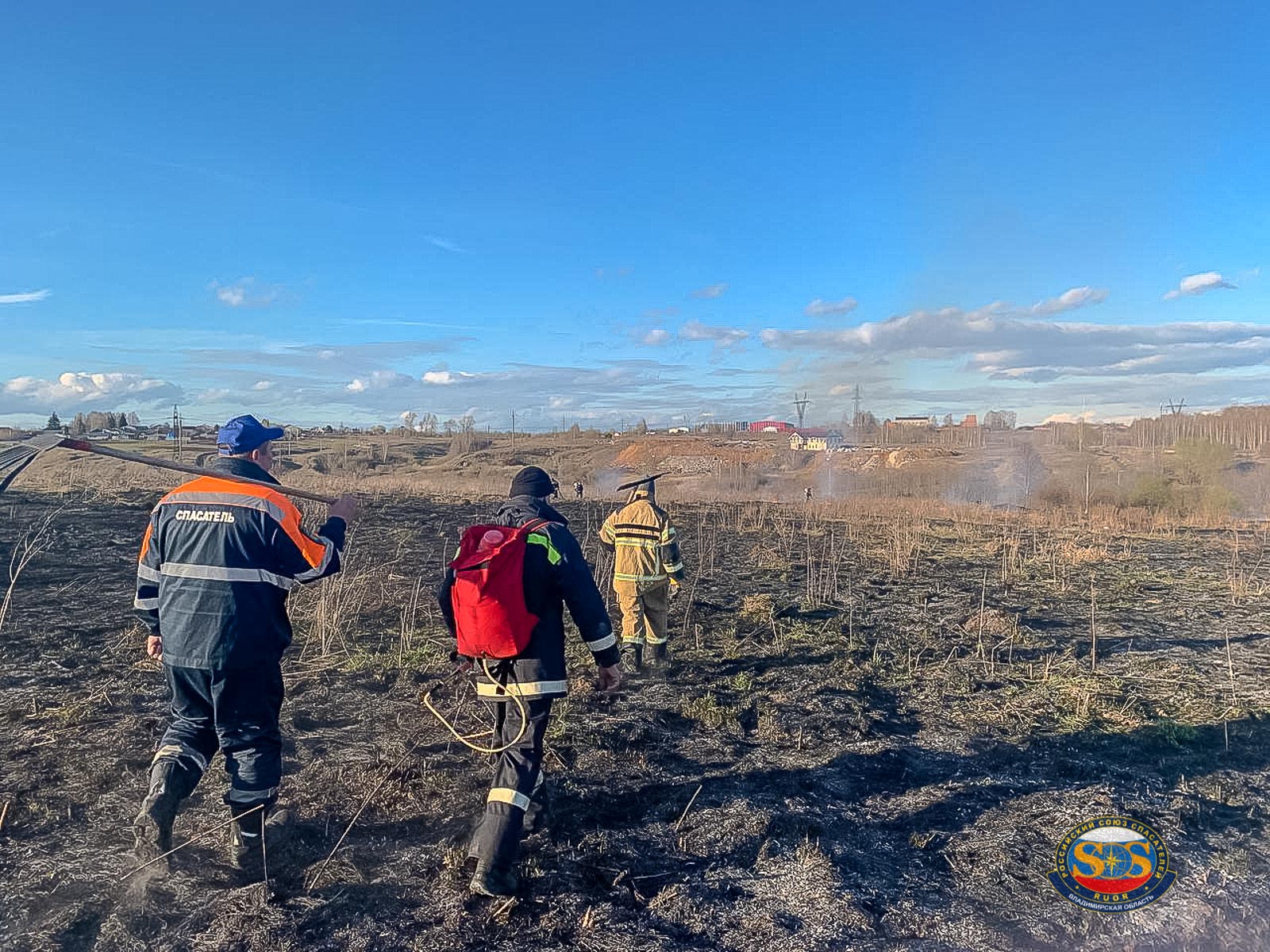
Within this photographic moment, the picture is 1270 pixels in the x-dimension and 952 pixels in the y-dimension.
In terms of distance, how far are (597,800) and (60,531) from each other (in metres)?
12.0

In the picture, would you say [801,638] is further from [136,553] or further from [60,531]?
[60,531]

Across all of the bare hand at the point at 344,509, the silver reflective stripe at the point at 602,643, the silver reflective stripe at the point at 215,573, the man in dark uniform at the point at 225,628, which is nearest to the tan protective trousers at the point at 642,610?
the silver reflective stripe at the point at 602,643

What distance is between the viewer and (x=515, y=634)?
3211 mm

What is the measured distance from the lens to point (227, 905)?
3.05 meters

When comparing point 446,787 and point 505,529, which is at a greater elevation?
point 505,529

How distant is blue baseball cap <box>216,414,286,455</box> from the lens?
341 cm

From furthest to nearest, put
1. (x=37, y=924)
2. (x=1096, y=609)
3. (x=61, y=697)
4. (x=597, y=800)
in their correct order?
(x=1096, y=609)
(x=61, y=697)
(x=597, y=800)
(x=37, y=924)

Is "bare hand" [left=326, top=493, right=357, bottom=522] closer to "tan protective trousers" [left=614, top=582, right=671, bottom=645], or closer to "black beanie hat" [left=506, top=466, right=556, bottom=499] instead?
"black beanie hat" [left=506, top=466, right=556, bottom=499]

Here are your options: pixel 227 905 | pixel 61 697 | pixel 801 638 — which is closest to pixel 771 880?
pixel 227 905

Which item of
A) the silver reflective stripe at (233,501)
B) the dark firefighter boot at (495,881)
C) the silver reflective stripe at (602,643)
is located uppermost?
the silver reflective stripe at (233,501)

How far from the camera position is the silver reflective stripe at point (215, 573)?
10.4ft

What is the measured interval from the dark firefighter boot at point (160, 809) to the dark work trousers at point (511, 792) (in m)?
1.31

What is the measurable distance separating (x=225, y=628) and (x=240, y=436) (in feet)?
2.88

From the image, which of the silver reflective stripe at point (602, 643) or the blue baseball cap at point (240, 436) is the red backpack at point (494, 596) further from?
the blue baseball cap at point (240, 436)
